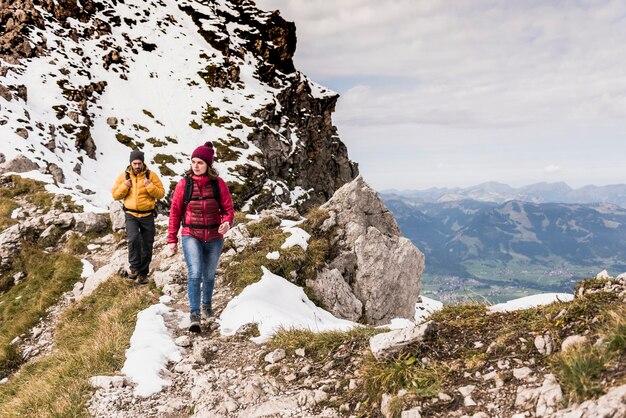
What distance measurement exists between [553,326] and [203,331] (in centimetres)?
676

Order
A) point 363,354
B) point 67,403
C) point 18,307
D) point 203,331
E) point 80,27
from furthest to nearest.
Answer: point 80,27 < point 18,307 < point 203,331 < point 363,354 < point 67,403

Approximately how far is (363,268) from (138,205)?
9.60m

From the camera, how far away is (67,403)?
220 inches

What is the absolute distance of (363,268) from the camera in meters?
16.8

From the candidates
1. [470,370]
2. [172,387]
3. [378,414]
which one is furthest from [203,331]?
[470,370]

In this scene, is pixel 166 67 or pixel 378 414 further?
pixel 166 67

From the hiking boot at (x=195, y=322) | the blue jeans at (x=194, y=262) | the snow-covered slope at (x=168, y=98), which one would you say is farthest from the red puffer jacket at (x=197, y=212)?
the snow-covered slope at (x=168, y=98)

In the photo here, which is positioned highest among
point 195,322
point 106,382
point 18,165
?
point 18,165

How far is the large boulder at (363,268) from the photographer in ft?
47.8

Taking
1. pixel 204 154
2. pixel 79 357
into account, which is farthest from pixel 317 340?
pixel 204 154

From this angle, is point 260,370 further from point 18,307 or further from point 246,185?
point 246,185

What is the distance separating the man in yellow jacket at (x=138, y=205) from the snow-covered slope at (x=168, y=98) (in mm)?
25508

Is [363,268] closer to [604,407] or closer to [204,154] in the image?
[204,154]

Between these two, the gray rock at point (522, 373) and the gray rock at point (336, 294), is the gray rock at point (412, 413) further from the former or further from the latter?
the gray rock at point (336, 294)
